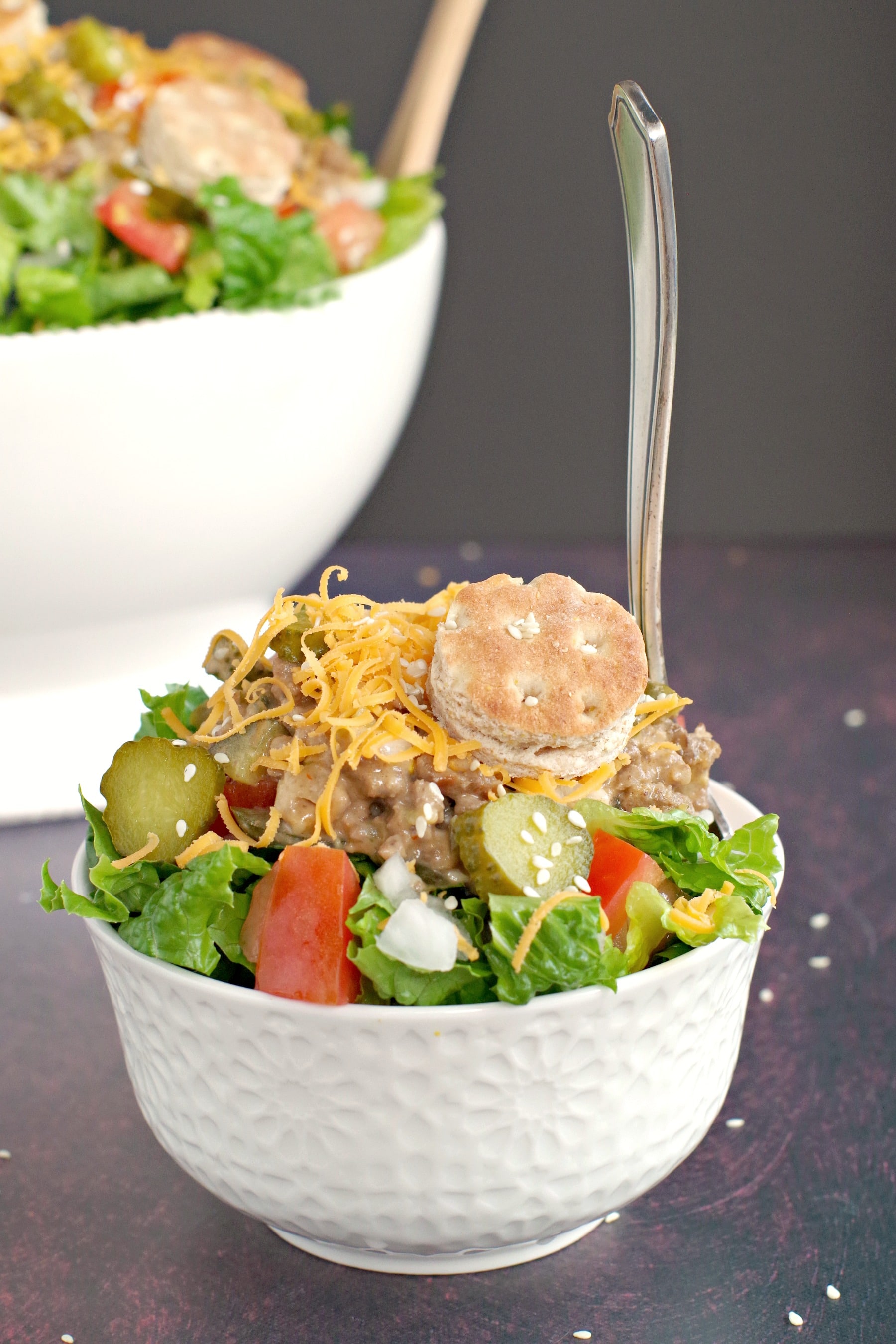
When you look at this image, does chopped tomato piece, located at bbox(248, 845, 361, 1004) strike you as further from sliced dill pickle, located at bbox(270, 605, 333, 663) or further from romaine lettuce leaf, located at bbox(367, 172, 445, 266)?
romaine lettuce leaf, located at bbox(367, 172, 445, 266)

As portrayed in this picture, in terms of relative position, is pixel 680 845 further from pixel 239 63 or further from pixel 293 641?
pixel 239 63

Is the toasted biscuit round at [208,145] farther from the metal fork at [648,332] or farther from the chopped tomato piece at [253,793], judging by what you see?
the chopped tomato piece at [253,793]

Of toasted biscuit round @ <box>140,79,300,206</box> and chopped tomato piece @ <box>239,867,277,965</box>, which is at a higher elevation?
toasted biscuit round @ <box>140,79,300,206</box>

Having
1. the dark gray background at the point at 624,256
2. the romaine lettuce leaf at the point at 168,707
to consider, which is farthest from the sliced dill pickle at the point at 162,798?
the dark gray background at the point at 624,256

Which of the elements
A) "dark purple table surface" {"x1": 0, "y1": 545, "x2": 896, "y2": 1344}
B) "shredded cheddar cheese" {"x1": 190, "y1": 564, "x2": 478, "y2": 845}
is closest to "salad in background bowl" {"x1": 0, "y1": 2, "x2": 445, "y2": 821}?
"dark purple table surface" {"x1": 0, "y1": 545, "x2": 896, "y2": 1344}

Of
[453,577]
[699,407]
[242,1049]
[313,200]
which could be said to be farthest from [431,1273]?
[699,407]

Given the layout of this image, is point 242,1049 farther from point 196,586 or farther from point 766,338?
point 766,338

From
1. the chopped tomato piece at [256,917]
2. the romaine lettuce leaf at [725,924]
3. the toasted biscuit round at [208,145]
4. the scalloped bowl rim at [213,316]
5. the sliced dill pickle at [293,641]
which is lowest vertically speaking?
the chopped tomato piece at [256,917]
